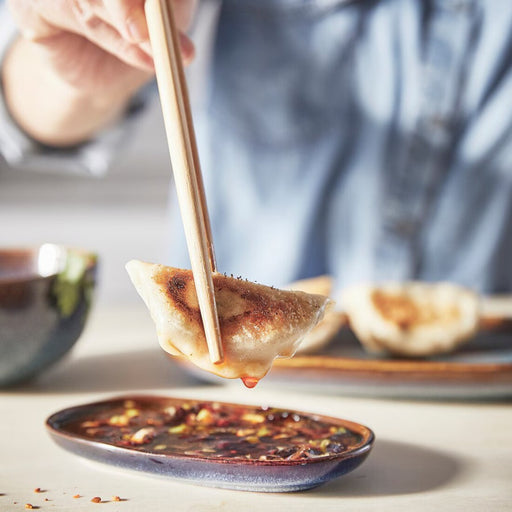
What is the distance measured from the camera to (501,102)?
1.89 meters

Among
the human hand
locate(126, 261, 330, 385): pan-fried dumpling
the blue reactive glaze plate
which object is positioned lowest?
the blue reactive glaze plate

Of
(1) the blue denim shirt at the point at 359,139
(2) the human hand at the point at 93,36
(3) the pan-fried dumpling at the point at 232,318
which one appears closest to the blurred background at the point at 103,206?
(1) the blue denim shirt at the point at 359,139

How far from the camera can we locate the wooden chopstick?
685 millimetres

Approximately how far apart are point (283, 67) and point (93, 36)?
0.97 metres

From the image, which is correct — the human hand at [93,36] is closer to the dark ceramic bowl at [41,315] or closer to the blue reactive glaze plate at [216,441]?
the dark ceramic bowl at [41,315]

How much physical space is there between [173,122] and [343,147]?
1294 mm

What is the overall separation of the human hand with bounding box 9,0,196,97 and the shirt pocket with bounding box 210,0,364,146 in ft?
1.79

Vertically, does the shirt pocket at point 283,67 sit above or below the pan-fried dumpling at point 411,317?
above

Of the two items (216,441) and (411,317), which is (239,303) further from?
(411,317)

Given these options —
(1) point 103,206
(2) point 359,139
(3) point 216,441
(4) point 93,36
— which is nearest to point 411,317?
(3) point 216,441

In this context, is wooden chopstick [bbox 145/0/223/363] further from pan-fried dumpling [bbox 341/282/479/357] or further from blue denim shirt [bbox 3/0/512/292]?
blue denim shirt [bbox 3/0/512/292]

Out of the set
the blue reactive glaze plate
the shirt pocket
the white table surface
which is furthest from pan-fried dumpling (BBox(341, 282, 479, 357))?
the shirt pocket

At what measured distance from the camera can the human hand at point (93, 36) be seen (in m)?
0.87

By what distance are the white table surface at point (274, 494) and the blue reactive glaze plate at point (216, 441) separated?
27 millimetres
